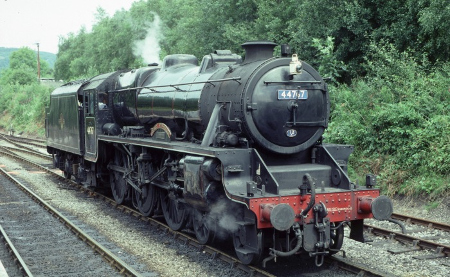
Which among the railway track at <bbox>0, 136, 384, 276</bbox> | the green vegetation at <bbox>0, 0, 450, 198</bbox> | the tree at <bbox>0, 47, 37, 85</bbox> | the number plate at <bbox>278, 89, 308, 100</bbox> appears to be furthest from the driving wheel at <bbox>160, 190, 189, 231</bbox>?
the tree at <bbox>0, 47, 37, 85</bbox>

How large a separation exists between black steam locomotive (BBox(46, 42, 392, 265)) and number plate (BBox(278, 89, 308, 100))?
0.01 metres

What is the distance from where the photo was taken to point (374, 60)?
1575cm

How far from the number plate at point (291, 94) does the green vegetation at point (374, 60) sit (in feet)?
15.0

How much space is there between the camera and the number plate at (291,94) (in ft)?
22.7

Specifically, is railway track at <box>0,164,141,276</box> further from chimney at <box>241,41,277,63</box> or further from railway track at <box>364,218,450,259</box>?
railway track at <box>364,218,450,259</box>

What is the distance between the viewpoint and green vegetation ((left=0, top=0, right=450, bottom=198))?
11.0 meters

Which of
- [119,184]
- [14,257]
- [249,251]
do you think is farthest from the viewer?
[119,184]

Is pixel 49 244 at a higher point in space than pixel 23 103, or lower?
lower

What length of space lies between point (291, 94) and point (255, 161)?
104 cm

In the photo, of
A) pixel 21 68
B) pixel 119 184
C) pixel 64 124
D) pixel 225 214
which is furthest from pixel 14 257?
pixel 21 68

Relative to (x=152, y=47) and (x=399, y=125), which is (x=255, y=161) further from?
(x=152, y=47)

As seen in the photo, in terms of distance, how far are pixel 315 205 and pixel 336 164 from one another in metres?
1.00

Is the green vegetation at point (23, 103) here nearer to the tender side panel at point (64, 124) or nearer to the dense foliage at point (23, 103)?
the dense foliage at point (23, 103)

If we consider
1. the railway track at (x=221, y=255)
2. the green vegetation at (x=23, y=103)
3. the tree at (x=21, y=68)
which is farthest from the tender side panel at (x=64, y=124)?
the tree at (x=21, y=68)
